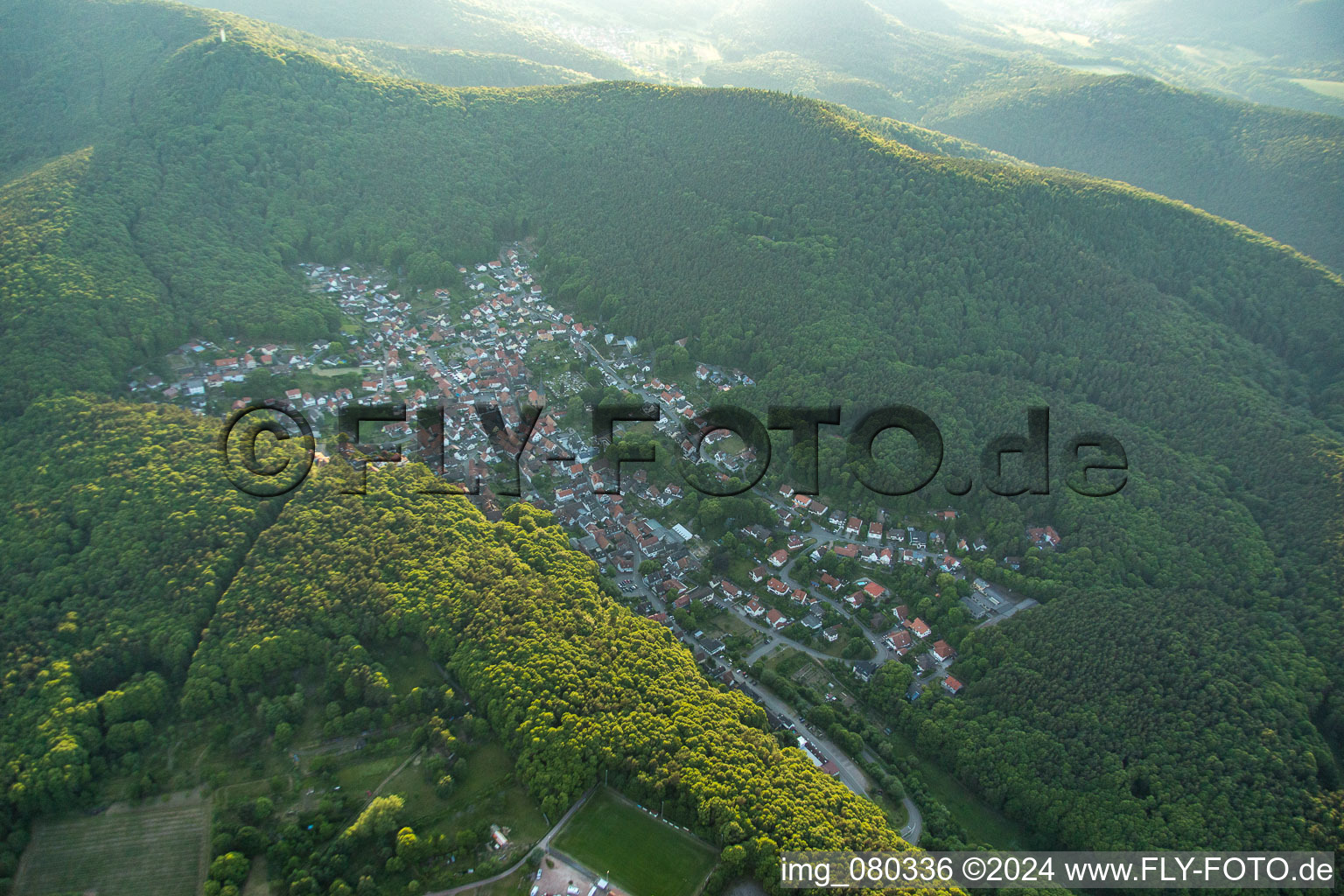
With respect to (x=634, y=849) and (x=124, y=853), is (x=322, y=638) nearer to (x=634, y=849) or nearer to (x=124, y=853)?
(x=124, y=853)

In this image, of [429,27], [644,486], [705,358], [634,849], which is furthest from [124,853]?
[429,27]

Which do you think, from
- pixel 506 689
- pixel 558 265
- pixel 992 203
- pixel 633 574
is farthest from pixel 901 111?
pixel 506 689

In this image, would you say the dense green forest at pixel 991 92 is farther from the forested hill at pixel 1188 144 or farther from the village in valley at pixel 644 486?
the village in valley at pixel 644 486

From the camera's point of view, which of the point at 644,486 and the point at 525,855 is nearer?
the point at 525,855


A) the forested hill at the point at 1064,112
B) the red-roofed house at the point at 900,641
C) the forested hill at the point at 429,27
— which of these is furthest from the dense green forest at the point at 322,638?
the forested hill at the point at 429,27

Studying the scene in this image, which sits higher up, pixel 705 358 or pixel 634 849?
pixel 705 358

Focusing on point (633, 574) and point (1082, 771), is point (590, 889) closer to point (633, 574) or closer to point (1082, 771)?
point (633, 574)
